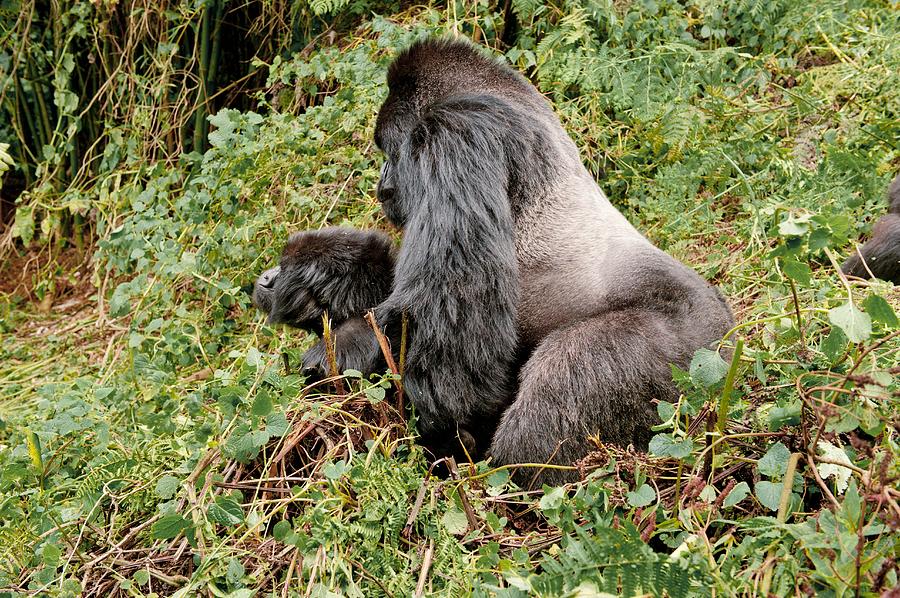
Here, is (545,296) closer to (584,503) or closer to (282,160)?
(584,503)

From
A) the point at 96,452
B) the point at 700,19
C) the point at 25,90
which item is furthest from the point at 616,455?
the point at 25,90

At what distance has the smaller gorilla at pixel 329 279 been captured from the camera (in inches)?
114

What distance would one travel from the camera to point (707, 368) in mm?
1877

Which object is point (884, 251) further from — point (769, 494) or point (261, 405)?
point (261, 405)

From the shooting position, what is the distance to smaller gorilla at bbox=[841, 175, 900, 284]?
336 centimetres

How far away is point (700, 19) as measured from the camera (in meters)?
4.50

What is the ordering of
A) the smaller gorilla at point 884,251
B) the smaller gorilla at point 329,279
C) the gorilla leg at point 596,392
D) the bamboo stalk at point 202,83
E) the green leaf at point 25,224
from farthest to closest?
the green leaf at point 25,224
the bamboo stalk at point 202,83
the smaller gorilla at point 884,251
the smaller gorilla at point 329,279
the gorilla leg at point 596,392

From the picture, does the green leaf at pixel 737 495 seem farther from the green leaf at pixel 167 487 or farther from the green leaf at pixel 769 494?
the green leaf at pixel 167 487

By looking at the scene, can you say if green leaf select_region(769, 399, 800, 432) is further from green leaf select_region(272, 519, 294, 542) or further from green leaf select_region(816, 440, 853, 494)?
green leaf select_region(272, 519, 294, 542)

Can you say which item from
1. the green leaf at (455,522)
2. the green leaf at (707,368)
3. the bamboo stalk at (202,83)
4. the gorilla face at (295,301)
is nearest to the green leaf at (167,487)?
the green leaf at (455,522)

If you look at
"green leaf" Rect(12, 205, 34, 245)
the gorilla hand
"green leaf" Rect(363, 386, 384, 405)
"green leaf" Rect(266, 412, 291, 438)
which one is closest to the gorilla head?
the gorilla hand

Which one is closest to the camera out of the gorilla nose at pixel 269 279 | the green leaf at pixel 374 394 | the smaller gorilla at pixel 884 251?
the green leaf at pixel 374 394

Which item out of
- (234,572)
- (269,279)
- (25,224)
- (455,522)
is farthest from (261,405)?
(25,224)

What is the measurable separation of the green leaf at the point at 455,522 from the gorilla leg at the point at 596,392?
37 centimetres
